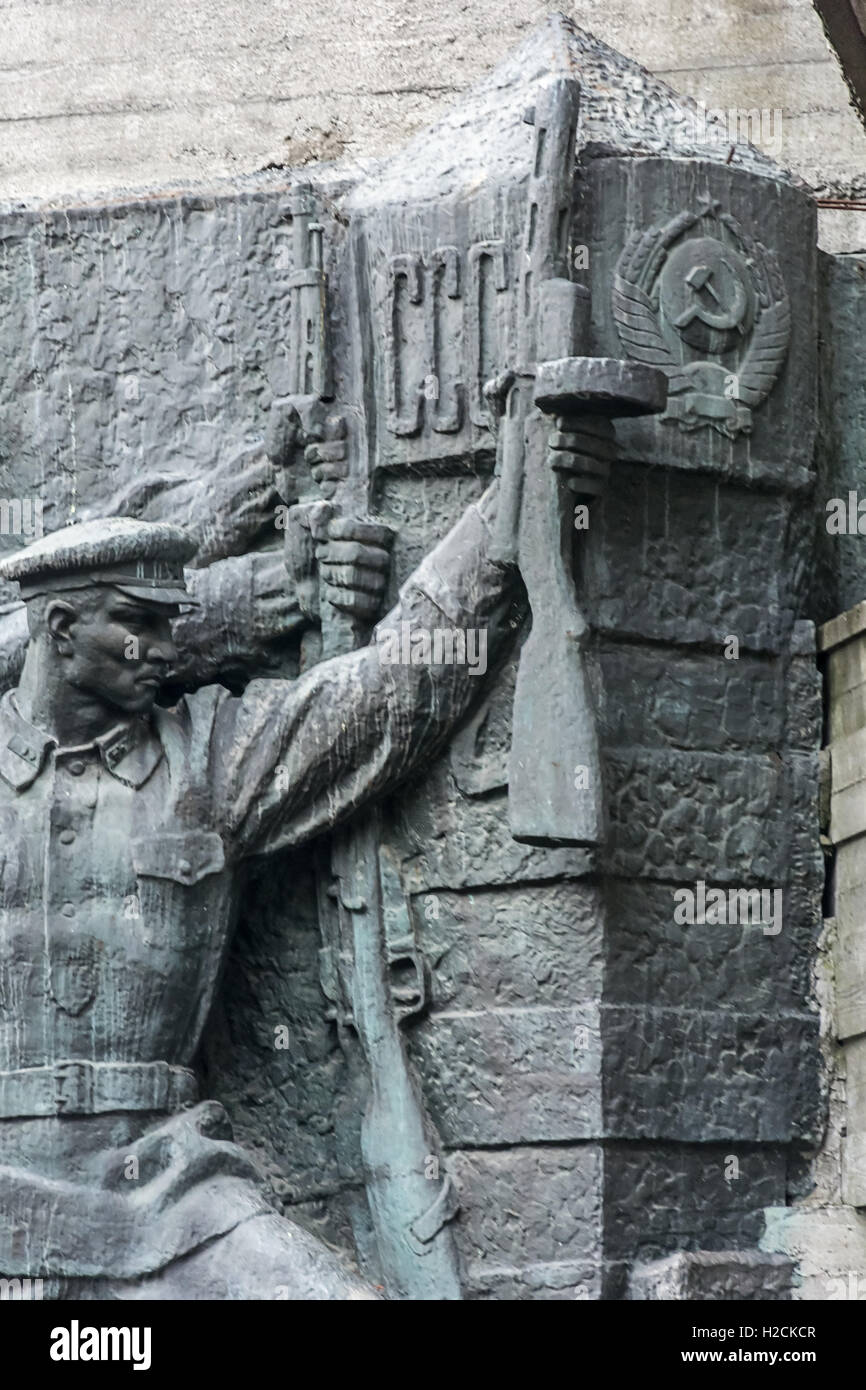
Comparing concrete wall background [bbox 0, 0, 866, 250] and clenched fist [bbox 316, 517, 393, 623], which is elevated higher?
concrete wall background [bbox 0, 0, 866, 250]

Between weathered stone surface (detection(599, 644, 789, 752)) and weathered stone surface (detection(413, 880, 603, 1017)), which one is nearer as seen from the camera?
weathered stone surface (detection(413, 880, 603, 1017))

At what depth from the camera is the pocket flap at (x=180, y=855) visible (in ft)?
29.6

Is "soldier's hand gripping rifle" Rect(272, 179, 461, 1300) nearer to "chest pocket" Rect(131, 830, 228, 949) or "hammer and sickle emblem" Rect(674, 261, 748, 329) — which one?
"chest pocket" Rect(131, 830, 228, 949)

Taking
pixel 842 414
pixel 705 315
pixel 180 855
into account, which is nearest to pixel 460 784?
pixel 180 855

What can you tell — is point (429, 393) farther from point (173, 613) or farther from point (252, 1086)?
point (252, 1086)

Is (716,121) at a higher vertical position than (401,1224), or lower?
higher

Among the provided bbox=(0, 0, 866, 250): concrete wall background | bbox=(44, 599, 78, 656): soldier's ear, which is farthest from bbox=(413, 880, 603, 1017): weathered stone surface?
bbox=(0, 0, 866, 250): concrete wall background

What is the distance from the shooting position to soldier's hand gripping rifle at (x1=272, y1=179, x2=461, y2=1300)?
898 cm

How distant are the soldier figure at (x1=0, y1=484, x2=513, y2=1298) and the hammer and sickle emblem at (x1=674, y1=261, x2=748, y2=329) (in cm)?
73

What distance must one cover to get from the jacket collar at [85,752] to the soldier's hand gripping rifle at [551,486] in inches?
41.8

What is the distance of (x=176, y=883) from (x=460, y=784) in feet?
2.70

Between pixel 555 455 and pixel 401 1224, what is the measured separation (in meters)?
2.13

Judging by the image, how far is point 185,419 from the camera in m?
9.63

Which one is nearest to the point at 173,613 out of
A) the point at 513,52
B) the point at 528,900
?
the point at 528,900
